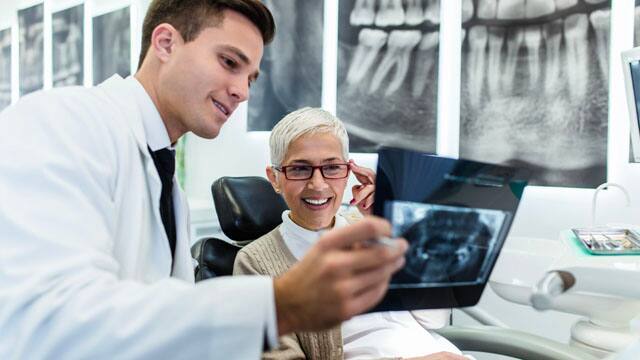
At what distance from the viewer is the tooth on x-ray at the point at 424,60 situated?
8.78 ft

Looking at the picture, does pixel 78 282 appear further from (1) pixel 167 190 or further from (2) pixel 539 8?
(2) pixel 539 8

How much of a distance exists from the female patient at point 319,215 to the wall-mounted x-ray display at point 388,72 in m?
1.17

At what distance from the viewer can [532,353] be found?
143 cm

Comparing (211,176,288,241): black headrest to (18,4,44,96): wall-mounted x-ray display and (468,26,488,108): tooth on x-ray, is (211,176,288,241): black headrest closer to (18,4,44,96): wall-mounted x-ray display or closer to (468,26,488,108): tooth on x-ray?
(468,26,488,108): tooth on x-ray

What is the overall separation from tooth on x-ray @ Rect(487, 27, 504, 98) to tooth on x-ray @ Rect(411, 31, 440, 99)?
274mm

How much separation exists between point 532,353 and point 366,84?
181 centimetres

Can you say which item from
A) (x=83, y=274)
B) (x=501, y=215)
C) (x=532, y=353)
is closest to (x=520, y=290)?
(x=501, y=215)

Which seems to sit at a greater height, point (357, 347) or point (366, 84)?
point (366, 84)

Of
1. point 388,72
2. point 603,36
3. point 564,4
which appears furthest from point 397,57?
point 603,36

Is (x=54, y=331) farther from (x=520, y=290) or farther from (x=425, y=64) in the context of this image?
(x=425, y=64)

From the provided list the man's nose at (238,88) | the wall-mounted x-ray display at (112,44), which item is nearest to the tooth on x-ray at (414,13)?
the man's nose at (238,88)

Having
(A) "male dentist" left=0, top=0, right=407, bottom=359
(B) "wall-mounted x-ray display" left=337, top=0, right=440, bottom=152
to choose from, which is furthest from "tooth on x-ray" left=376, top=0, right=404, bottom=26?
(A) "male dentist" left=0, top=0, right=407, bottom=359

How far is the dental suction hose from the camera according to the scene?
3.01 feet

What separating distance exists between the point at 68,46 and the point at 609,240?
14.9 feet
